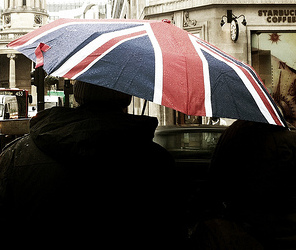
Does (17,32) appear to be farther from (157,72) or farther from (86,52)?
(157,72)

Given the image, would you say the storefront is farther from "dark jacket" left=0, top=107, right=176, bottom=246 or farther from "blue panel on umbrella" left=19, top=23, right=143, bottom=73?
"dark jacket" left=0, top=107, right=176, bottom=246

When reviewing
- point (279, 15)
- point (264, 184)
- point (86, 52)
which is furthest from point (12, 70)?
point (264, 184)

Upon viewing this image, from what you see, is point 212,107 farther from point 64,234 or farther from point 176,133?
point 176,133

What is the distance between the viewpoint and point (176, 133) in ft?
17.6

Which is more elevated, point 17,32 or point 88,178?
point 17,32

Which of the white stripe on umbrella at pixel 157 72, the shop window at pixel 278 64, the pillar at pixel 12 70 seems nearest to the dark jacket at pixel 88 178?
the white stripe on umbrella at pixel 157 72

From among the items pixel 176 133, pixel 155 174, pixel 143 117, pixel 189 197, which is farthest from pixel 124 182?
pixel 176 133

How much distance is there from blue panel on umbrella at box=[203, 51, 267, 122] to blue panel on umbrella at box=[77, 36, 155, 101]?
338 millimetres

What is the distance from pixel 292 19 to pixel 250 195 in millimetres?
14976

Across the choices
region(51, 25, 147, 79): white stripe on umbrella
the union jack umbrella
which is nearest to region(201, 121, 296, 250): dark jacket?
the union jack umbrella

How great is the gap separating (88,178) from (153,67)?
0.60 metres

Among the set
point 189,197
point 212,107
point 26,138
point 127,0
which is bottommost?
point 189,197

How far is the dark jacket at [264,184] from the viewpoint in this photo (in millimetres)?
2113

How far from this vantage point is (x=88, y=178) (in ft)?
5.49
